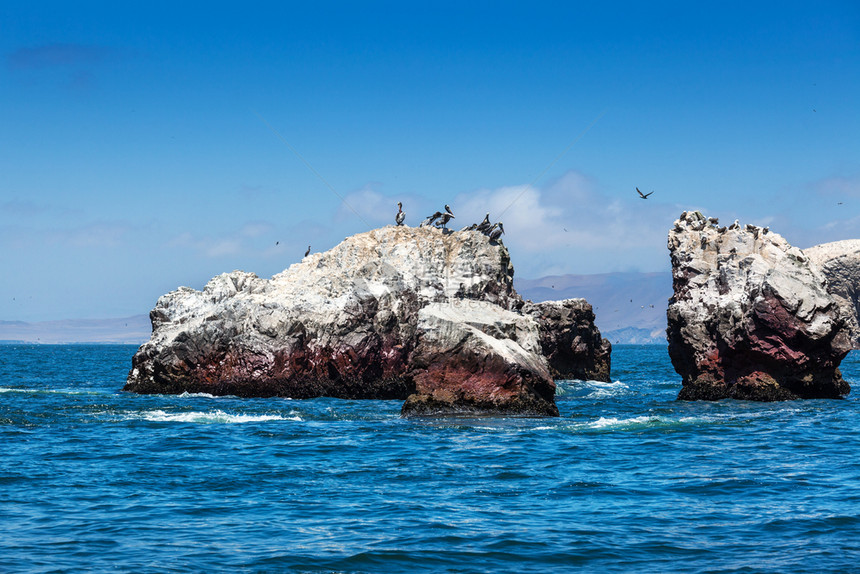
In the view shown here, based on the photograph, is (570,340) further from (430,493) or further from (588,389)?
(430,493)

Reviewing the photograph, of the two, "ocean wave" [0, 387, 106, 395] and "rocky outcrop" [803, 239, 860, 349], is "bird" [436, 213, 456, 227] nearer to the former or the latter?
"ocean wave" [0, 387, 106, 395]

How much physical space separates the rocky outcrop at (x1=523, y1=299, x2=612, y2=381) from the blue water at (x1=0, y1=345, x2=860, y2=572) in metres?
25.6

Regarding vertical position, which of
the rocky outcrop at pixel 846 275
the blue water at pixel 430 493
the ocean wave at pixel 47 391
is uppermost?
the rocky outcrop at pixel 846 275

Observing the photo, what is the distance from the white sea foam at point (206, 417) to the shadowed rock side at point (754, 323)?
54.1 feet

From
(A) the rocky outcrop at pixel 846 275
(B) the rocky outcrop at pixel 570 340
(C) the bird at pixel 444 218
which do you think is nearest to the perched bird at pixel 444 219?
(C) the bird at pixel 444 218

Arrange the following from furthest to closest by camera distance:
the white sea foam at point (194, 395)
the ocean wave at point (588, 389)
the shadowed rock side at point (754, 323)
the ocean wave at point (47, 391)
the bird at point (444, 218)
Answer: the bird at point (444, 218) → the ocean wave at point (588, 389) → the ocean wave at point (47, 391) → the white sea foam at point (194, 395) → the shadowed rock side at point (754, 323)

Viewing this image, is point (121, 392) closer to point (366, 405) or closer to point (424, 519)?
point (366, 405)

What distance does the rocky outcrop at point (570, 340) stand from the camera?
56281 millimetres

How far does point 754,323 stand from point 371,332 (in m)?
15.8

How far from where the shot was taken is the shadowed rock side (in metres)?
34.3

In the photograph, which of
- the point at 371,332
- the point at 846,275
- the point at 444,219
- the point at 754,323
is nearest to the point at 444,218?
the point at 444,219

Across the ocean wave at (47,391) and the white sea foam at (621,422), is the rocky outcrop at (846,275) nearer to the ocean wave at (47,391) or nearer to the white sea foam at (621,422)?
the white sea foam at (621,422)

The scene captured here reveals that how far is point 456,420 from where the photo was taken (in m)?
27.3

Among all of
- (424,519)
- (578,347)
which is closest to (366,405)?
(424,519)
